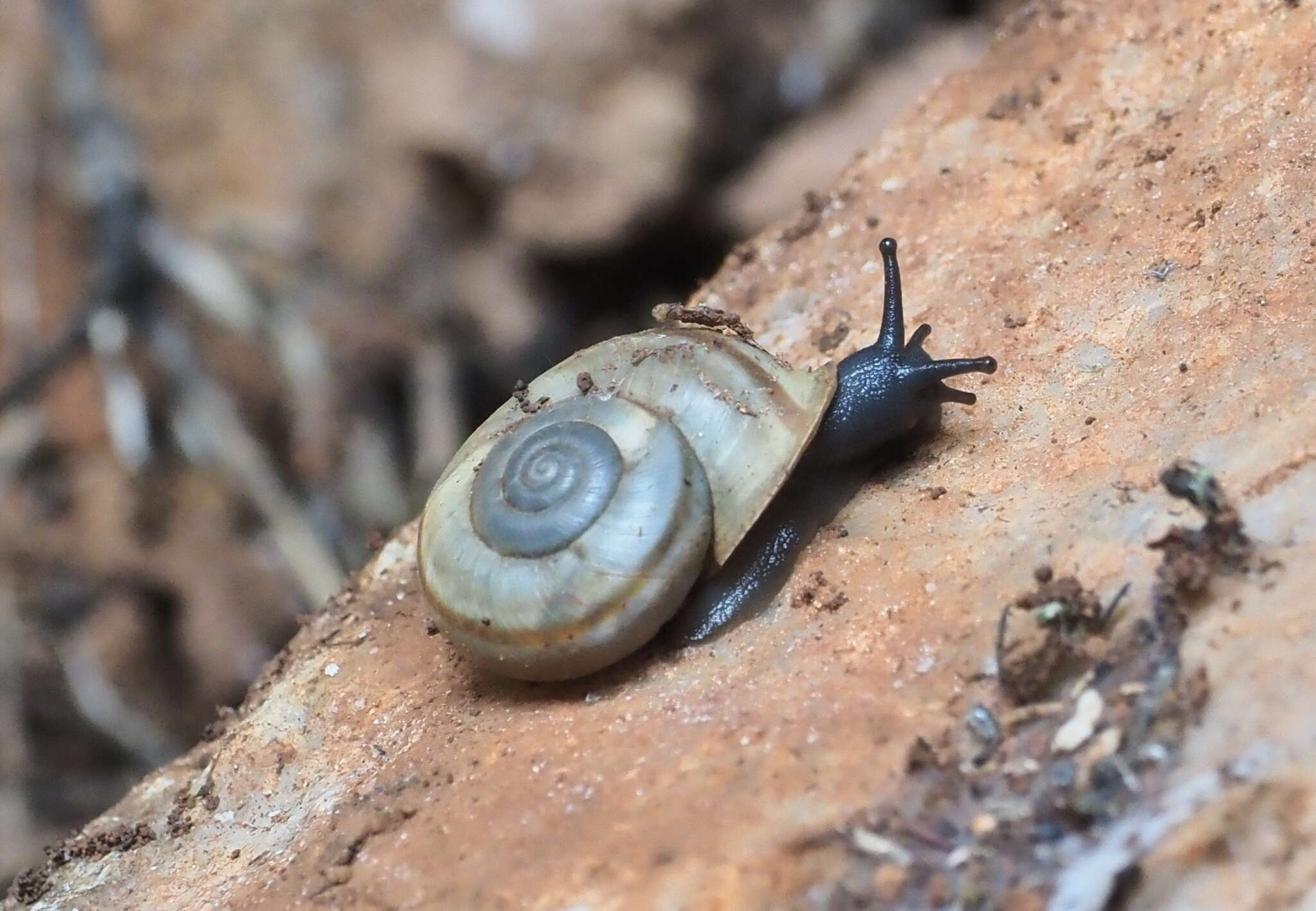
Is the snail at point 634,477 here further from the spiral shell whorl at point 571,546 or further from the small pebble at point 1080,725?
the small pebble at point 1080,725

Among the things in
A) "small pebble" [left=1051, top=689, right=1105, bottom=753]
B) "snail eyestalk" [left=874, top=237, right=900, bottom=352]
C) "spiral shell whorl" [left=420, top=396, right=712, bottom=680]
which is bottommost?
"small pebble" [left=1051, top=689, right=1105, bottom=753]

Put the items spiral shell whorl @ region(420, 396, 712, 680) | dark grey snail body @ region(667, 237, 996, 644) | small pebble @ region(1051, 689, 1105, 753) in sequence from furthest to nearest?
dark grey snail body @ region(667, 237, 996, 644)
spiral shell whorl @ region(420, 396, 712, 680)
small pebble @ region(1051, 689, 1105, 753)

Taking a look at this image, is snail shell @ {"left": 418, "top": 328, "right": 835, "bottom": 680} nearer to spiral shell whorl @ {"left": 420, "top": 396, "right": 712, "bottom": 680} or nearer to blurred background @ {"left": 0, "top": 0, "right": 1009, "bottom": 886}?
spiral shell whorl @ {"left": 420, "top": 396, "right": 712, "bottom": 680}

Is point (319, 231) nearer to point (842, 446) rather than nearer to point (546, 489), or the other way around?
point (546, 489)

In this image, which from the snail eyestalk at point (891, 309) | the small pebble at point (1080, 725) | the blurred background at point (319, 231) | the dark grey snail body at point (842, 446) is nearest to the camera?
the small pebble at point (1080, 725)

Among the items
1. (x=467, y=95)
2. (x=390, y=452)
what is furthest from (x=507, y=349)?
(x=467, y=95)

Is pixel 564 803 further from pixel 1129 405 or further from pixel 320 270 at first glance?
pixel 320 270

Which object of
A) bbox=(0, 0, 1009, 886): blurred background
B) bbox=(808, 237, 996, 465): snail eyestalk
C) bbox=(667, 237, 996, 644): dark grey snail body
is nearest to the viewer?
bbox=(667, 237, 996, 644): dark grey snail body

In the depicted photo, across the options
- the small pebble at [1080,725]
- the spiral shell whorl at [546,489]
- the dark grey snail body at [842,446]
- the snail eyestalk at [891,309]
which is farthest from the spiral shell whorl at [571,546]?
the small pebble at [1080,725]

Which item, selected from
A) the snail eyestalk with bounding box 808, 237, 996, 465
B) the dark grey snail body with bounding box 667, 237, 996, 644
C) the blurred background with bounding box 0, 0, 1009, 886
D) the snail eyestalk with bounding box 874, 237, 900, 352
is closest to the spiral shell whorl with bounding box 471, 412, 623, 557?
the dark grey snail body with bounding box 667, 237, 996, 644
